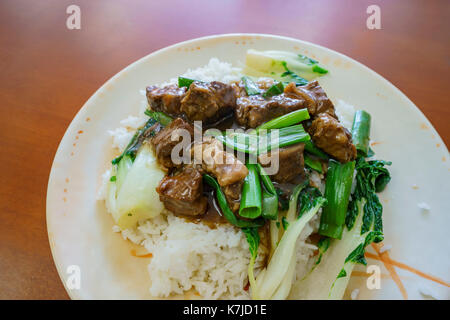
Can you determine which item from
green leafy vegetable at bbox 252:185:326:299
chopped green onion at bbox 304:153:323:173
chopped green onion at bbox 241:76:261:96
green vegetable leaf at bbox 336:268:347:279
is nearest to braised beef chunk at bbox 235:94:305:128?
chopped green onion at bbox 241:76:261:96

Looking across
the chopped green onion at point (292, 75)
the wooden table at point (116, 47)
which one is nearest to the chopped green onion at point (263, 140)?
the chopped green onion at point (292, 75)

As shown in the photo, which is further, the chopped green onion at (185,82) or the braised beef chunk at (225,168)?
the chopped green onion at (185,82)

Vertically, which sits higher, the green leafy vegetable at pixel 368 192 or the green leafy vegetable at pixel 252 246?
the green leafy vegetable at pixel 368 192

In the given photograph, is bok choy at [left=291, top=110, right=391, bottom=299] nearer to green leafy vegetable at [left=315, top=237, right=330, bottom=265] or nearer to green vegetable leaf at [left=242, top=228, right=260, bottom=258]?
green leafy vegetable at [left=315, top=237, right=330, bottom=265]

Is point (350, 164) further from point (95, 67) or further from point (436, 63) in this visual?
point (95, 67)

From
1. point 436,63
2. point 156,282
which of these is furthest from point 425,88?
point 156,282

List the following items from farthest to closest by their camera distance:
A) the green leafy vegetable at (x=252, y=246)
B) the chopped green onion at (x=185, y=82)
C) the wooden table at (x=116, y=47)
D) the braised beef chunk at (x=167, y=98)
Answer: the wooden table at (x=116, y=47) → the chopped green onion at (x=185, y=82) → the braised beef chunk at (x=167, y=98) → the green leafy vegetable at (x=252, y=246)

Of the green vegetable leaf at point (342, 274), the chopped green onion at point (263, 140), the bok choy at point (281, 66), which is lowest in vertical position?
the green vegetable leaf at point (342, 274)

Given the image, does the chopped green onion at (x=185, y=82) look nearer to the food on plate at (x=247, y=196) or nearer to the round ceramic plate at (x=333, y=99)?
the food on plate at (x=247, y=196)
